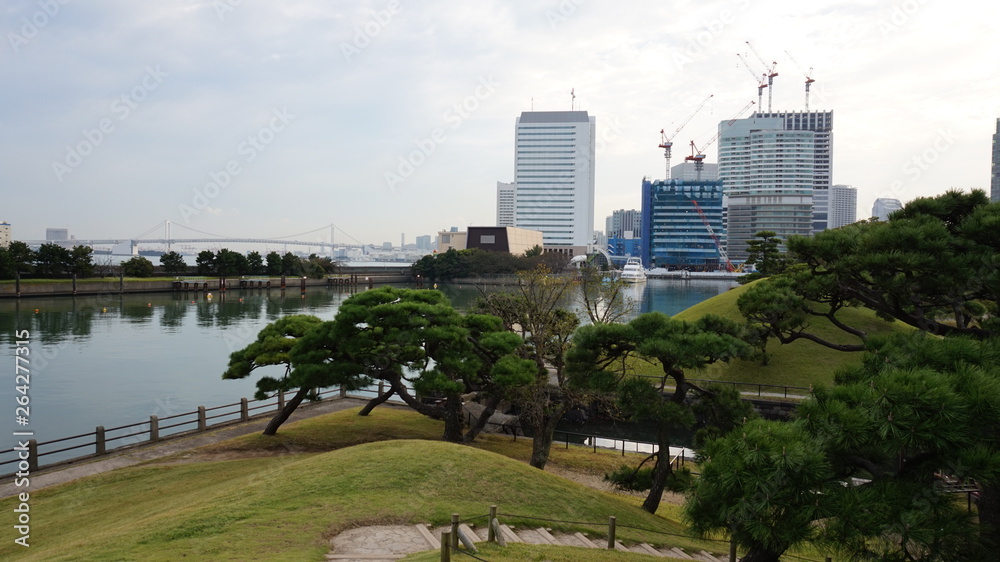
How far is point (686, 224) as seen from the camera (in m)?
130

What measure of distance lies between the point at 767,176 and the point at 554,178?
55166 millimetres

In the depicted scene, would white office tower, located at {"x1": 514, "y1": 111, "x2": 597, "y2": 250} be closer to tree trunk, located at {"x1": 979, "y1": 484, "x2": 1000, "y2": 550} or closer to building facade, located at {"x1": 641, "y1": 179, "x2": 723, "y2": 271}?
building facade, located at {"x1": 641, "y1": 179, "x2": 723, "y2": 271}

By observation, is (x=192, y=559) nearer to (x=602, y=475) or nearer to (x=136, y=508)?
(x=136, y=508)

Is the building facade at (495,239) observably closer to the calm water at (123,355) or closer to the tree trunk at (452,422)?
the calm water at (123,355)

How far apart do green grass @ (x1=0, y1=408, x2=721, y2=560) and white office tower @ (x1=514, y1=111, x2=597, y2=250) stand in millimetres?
136702

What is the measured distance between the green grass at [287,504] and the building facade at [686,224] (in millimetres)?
125171

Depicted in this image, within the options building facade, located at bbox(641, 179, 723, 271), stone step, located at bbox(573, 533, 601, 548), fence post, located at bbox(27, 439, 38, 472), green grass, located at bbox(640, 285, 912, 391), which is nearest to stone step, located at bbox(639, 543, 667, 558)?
stone step, located at bbox(573, 533, 601, 548)

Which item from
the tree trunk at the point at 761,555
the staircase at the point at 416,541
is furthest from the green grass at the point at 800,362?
the tree trunk at the point at 761,555

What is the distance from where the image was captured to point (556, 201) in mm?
146625

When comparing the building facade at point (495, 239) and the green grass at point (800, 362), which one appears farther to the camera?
the building facade at point (495, 239)

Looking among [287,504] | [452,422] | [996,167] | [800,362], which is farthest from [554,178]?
[287,504]

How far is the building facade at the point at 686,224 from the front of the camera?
128750 mm

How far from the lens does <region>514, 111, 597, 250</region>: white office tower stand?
481 feet

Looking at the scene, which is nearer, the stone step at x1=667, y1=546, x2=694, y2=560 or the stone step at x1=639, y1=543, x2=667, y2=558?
the stone step at x1=639, y1=543, x2=667, y2=558
